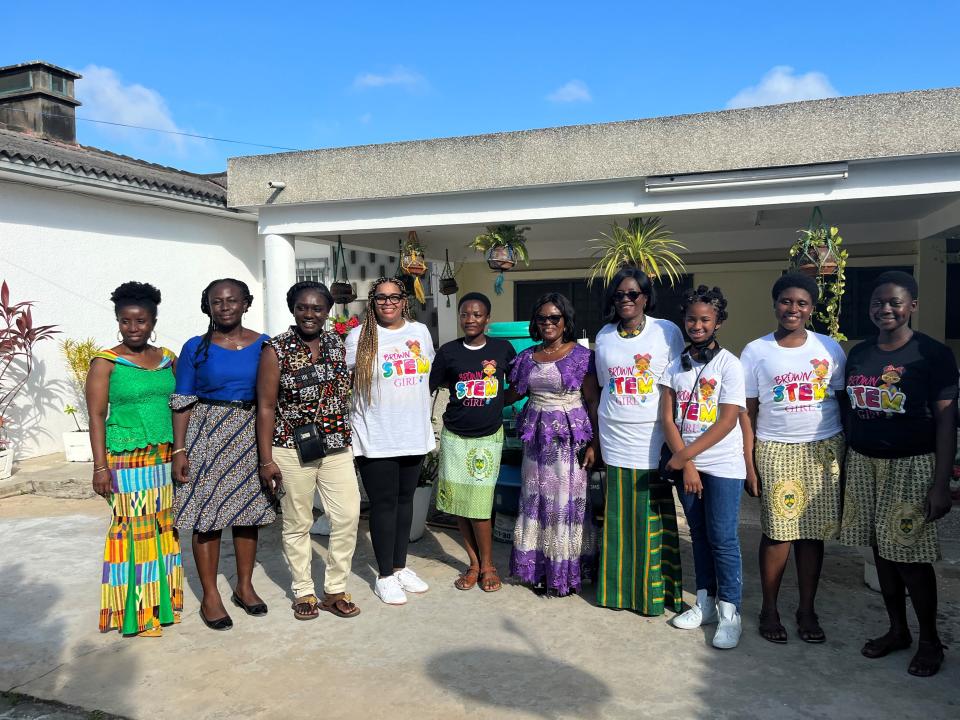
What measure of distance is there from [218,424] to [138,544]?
69 cm

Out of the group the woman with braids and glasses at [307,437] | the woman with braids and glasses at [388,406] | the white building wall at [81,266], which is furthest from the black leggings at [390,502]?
the white building wall at [81,266]

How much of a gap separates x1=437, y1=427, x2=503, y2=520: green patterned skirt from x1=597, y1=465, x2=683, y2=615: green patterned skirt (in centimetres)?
65

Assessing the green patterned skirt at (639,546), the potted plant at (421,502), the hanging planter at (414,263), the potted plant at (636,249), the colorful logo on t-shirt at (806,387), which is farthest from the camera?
the hanging planter at (414,263)

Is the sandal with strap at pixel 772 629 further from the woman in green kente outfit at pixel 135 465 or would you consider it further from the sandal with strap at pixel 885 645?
the woman in green kente outfit at pixel 135 465

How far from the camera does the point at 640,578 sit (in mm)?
3518

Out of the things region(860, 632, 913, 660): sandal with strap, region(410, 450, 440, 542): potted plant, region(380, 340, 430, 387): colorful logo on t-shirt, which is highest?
region(380, 340, 430, 387): colorful logo on t-shirt

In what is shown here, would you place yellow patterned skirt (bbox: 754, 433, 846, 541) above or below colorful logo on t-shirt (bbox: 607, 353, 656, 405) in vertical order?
below

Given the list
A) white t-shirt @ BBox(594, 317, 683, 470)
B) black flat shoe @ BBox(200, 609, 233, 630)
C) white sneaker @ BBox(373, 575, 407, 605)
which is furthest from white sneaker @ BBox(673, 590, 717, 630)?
black flat shoe @ BBox(200, 609, 233, 630)

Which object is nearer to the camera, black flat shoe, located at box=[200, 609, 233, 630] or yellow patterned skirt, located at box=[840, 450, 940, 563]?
yellow patterned skirt, located at box=[840, 450, 940, 563]

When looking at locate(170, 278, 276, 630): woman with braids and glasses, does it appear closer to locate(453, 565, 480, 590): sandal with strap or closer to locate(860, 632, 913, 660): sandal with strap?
locate(453, 565, 480, 590): sandal with strap

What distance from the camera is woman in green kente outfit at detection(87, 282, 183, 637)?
128 inches

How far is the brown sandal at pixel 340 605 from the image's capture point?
11.8 ft

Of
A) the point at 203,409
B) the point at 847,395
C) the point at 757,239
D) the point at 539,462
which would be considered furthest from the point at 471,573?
the point at 757,239

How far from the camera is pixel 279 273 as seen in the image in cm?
828
